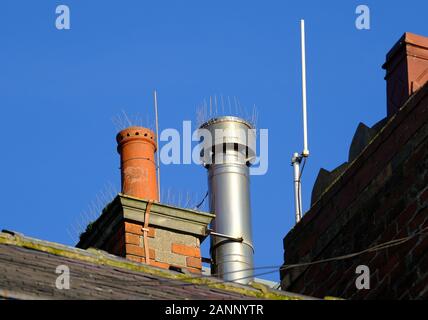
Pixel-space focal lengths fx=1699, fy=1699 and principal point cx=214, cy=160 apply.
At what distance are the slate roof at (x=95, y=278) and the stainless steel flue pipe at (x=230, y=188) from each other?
16.1 feet

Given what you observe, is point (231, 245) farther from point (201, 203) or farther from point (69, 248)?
point (69, 248)

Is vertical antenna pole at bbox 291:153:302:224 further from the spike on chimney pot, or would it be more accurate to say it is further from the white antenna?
the spike on chimney pot

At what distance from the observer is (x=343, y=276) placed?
60.8ft

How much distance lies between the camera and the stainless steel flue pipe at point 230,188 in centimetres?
2173

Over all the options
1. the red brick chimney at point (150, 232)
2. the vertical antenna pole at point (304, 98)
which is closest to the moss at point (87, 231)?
the red brick chimney at point (150, 232)

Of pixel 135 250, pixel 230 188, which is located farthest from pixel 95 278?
pixel 230 188

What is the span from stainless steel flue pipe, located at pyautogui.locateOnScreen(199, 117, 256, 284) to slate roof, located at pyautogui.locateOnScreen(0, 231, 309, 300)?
4895 millimetres

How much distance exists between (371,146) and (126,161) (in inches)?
143

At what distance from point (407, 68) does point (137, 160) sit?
145 inches

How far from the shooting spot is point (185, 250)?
19.2m

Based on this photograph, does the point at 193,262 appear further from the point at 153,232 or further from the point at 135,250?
the point at 135,250
